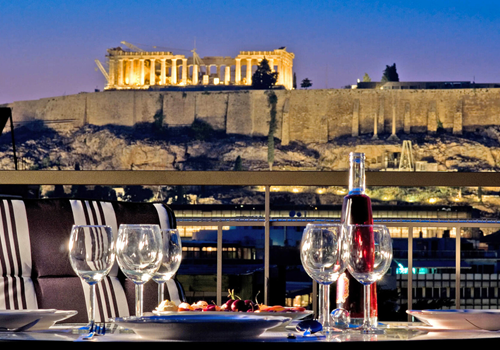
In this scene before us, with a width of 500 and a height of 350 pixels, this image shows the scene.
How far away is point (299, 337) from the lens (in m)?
0.79

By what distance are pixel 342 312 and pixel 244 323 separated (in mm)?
238

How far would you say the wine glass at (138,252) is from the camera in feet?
3.09

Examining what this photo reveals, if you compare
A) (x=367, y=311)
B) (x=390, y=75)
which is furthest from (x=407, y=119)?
(x=367, y=311)

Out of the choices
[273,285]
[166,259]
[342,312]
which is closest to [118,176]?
[273,285]

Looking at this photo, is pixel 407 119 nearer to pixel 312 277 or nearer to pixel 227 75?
pixel 227 75

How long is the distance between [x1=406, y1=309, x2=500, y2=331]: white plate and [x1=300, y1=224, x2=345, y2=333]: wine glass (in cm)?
13

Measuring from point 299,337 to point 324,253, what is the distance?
12cm

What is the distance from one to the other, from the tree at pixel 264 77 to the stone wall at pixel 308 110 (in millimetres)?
3249

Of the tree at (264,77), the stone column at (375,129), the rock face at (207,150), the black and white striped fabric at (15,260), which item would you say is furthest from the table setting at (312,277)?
the tree at (264,77)

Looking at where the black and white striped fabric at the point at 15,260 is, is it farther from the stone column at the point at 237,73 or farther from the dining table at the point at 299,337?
the stone column at the point at 237,73

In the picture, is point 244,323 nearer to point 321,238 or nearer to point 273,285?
point 321,238

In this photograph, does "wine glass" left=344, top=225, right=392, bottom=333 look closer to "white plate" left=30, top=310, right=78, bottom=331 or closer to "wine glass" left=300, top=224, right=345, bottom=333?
"wine glass" left=300, top=224, right=345, bottom=333

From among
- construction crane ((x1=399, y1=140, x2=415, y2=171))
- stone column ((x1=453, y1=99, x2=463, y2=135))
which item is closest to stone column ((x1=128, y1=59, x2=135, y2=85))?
construction crane ((x1=399, y1=140, x2=415, y2=171))

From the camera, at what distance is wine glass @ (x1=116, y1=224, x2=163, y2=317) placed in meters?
0.94
